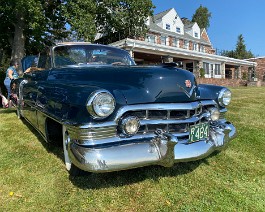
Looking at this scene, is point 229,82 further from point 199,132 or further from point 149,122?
point 149,122

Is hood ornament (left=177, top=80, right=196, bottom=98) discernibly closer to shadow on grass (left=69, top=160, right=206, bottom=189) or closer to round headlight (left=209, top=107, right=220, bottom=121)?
round headlight (left=209, top=107, right=220, bottom=121)

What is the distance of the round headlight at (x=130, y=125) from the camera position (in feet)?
7.82

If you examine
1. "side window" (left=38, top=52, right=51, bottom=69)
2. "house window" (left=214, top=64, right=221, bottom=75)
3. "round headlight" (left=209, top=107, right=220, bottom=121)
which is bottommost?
"round headlight" (left=209, top=107, right=220, bottom=121)

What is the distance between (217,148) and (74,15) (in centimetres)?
1273

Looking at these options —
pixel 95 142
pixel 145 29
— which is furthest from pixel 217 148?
pixel 145 29

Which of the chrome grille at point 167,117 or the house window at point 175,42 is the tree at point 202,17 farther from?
the chrome grille at point 167,117

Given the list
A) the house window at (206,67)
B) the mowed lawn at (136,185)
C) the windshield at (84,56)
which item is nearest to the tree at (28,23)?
the windshield at (84,56)

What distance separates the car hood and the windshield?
65cm

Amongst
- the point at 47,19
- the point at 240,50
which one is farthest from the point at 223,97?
the point at 240,50

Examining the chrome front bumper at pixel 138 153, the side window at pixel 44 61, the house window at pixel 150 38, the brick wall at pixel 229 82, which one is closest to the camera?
the chrome front bumper at pixel 138 153

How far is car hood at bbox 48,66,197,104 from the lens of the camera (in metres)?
2.57

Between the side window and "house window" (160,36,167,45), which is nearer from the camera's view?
the side window

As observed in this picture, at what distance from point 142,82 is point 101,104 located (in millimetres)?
594

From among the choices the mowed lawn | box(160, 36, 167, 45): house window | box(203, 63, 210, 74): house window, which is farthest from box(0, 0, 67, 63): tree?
box(160, 36, 167, 45): house window
